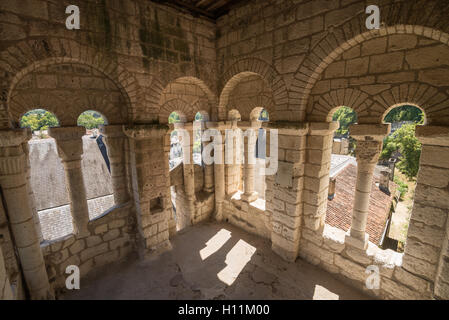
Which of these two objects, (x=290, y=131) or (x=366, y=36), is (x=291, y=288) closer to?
(x=290, y=131)

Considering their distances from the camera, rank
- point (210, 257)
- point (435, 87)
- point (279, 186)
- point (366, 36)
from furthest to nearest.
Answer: point (210, 257) < point (279, 186) < point (366, 36) < point (435, 87)

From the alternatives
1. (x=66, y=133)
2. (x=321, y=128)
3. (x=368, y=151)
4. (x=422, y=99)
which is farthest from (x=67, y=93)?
(x=422, y=99)

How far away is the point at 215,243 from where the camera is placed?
4.90m

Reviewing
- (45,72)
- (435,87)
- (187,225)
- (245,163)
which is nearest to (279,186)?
(245,163)

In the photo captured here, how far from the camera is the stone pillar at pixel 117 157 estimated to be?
387 centimetres

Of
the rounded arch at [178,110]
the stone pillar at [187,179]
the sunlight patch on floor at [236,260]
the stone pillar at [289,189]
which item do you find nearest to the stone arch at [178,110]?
the rounded arch at [178,110]

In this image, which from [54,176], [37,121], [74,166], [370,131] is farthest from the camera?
[37,121]

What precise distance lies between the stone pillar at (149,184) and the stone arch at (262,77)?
1718mm

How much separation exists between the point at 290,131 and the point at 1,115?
405 cm

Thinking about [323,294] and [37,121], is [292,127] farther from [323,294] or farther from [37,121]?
[37,121]

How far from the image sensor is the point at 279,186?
4.05 m

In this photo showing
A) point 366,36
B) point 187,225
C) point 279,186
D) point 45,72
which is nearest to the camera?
point 366,36

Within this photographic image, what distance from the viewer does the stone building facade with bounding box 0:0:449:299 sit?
266 centimetres

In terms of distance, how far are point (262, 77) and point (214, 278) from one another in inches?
152
